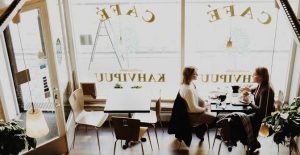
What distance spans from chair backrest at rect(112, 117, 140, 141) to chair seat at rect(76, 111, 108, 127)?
2.22 feet

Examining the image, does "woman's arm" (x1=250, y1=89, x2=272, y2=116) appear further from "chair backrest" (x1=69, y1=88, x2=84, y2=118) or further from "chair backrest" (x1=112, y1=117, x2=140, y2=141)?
"chair backrest" (x1=69, y1=88, x2=84, y2=118)

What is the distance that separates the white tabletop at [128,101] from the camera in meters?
5.47

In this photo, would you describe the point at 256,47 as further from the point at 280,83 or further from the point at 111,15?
the point at 111,15

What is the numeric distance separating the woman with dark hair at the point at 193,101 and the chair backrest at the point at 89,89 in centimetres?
183

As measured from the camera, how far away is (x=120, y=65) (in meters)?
6.37

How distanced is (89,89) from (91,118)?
0.78 m

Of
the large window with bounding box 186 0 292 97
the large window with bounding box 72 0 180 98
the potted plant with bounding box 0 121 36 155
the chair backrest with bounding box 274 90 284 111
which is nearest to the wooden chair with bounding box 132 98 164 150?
the large window with bounding box 72 0 180 98

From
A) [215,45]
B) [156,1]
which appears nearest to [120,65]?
[156,1]

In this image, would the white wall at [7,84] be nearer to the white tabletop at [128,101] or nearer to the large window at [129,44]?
the large window at [129,44]

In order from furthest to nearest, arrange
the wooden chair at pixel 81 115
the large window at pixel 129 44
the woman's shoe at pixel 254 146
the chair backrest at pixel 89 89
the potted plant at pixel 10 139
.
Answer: the chair backrest at pixel 89 89 → the large window at pixel 129 44 → the wooden chair at pixel 81 115 → the woman's shoe at pixel 254 146 → the potted plant at pixel 10 139

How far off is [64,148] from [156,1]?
288cm

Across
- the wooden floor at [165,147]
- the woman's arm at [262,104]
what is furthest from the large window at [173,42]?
the woman's arm at [262,104]

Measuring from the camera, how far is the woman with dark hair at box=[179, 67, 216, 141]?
5324 mm

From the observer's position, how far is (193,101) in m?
5.37
